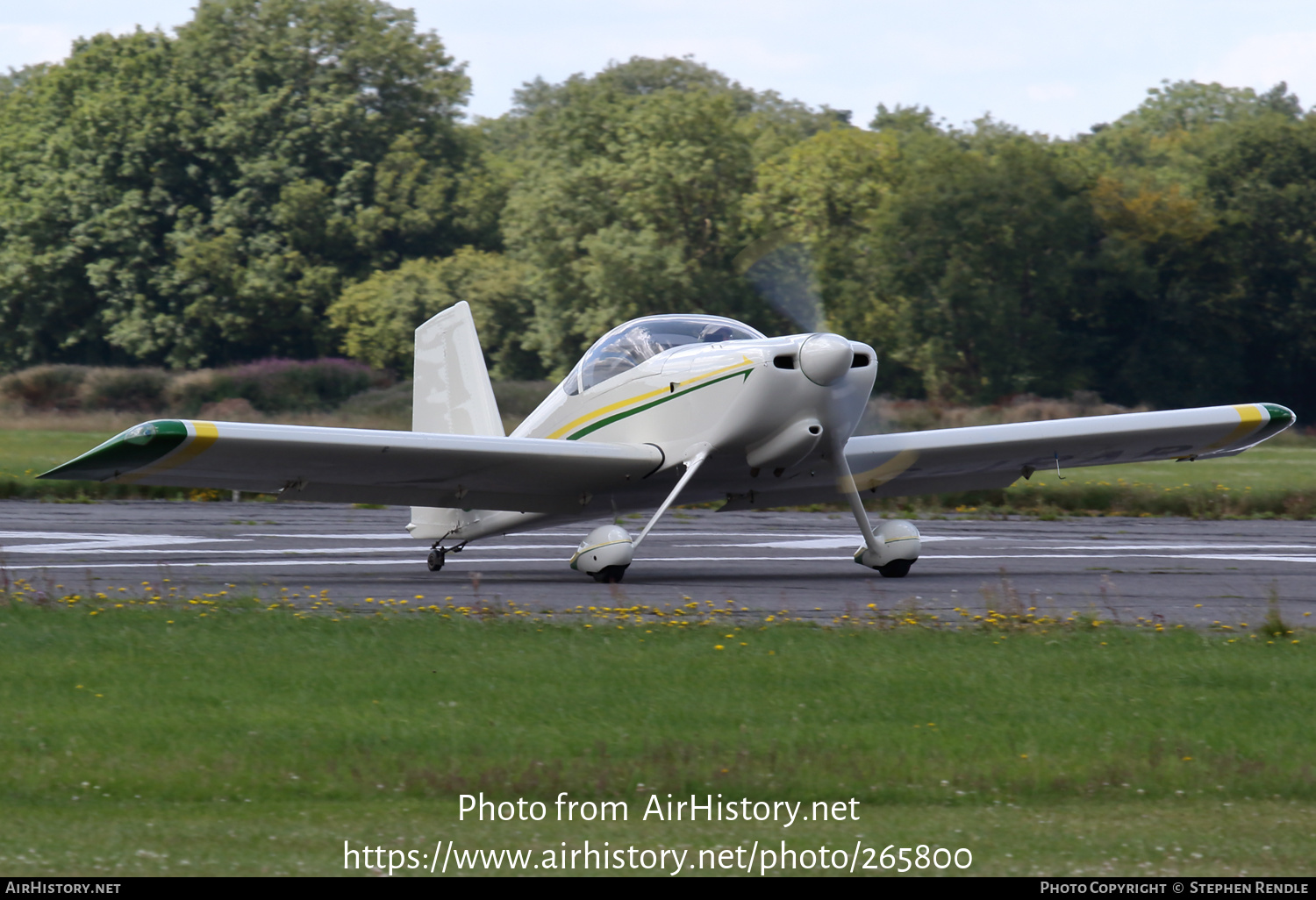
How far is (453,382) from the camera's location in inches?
605

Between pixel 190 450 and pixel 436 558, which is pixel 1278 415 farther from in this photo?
pixel 190 450

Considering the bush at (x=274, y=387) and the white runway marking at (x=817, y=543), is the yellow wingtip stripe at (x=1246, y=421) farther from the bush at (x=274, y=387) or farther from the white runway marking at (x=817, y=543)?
the bush at (x=274, y=387)

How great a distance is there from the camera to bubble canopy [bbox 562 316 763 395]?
1378cm

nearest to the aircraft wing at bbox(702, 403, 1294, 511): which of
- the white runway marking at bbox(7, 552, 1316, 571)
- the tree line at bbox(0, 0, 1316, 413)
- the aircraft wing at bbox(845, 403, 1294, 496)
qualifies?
the aircraft wing at bbox(845, 403, 1294, 496)

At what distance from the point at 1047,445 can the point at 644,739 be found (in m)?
9.05

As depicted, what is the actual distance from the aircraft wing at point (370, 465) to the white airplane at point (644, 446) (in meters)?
0.02

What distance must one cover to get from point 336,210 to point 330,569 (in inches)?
1984

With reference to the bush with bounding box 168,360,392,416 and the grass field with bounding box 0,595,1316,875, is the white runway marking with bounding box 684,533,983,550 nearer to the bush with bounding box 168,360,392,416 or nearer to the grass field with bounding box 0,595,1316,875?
the grass field with bounding box 0,595,1316,875

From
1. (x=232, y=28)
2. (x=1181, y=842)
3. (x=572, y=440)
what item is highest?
(x=232, y=28)

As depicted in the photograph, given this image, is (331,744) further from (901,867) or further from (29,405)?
(29,405)

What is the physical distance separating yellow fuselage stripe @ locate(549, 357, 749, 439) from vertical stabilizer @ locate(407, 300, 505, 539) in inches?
36.1

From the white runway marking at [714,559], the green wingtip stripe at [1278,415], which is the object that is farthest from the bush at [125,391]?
the green wingtip stripe at [1278,415]

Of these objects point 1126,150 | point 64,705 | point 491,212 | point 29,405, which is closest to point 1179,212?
point 1126,150

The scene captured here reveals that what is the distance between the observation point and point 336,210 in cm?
6234
